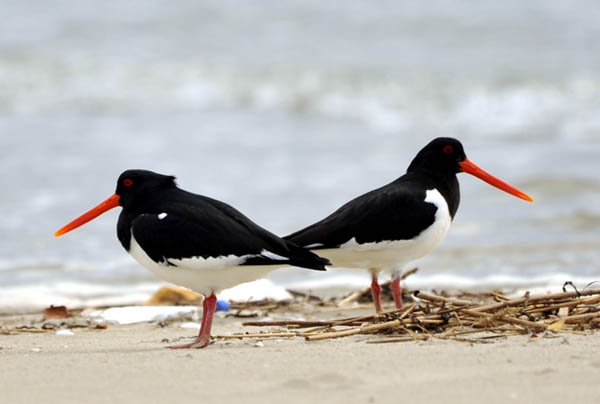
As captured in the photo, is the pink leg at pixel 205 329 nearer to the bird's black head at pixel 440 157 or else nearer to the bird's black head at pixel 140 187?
the bird's black head at pixel 140 187

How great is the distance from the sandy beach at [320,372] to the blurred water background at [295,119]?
10.5ft

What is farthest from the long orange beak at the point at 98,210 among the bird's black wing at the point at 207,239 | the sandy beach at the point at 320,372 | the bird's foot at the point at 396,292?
the bird's foot at the point at 396,292

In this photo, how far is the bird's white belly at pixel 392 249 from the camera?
5711 millimetres

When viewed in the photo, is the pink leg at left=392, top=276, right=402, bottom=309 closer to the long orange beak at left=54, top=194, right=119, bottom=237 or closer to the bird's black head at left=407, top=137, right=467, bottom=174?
the bird's black head at left=407, top=137, right=467, bottom=174

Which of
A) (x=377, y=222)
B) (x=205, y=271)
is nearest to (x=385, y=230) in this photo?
(x=377, y=222)

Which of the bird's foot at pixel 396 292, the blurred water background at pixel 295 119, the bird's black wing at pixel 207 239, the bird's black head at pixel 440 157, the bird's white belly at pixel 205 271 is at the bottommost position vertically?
the bird's foot at pixel 396 292

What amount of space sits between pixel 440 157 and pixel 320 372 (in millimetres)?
2720

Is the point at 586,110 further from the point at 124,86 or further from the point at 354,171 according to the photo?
the point at 124,86

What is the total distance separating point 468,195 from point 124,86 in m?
8.96

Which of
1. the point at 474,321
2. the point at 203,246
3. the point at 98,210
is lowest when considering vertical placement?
the point at 474,321

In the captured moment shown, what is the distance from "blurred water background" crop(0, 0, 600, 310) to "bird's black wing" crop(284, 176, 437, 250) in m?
2.07

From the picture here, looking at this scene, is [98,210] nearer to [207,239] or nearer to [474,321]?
[207,239]

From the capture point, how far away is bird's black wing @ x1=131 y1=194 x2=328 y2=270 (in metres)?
4.67

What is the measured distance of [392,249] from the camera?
5.74m
